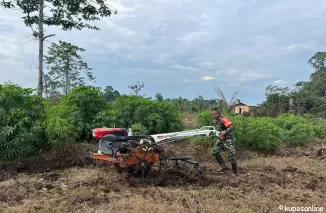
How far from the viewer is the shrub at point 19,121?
7.12 meters

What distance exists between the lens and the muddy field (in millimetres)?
4492

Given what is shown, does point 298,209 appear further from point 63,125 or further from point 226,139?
point 63,125

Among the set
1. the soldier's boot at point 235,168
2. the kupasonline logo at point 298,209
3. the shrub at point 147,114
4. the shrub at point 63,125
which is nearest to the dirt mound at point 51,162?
the shrub at point 63,125

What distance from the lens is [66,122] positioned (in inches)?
307

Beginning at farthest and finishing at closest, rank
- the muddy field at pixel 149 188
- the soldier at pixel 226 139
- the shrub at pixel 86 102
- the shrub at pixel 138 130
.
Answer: the shrub at pixel 86 102
the shrub at pixel 138 130
the soldier at pixel 226 139
the muddy field at pixel 149 188

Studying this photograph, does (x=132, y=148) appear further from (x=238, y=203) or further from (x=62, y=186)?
(x=238, y=203)

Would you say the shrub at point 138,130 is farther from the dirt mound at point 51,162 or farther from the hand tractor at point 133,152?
the hand tractor at point 133,152

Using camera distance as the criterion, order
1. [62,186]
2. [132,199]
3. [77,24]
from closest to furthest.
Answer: [132,199] < [62,186] < [77,24]

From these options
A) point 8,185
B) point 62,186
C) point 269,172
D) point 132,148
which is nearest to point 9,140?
point 8,185

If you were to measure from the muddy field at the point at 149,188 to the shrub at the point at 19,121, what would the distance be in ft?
1.31

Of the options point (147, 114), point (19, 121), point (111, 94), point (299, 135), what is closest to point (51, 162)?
point (19, 121)

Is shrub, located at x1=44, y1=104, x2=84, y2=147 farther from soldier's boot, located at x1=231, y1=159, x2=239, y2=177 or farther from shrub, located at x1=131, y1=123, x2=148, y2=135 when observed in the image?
soldier's boot, located at x1=231, y1=159, x2=239, y2=177

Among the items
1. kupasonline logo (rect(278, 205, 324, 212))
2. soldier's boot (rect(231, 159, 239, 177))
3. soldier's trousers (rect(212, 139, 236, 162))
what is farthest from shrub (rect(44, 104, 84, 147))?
kupasonline logo (rect(278, 205, 324, 212))

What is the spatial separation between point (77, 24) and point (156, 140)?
643cm
